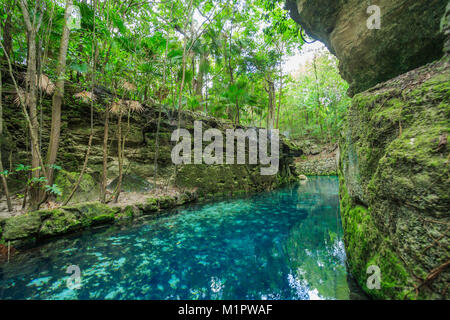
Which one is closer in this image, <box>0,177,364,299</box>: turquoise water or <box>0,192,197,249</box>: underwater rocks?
<box>0,177,364,299</box>: turquoise water

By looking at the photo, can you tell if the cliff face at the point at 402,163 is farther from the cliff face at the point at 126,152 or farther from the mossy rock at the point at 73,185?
the mossy rock at the point at 73,185

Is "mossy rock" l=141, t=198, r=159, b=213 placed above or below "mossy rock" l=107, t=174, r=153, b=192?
below

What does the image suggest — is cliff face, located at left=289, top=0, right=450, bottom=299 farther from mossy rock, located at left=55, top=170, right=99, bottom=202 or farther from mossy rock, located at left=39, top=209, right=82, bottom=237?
mossy rock, located at left=55, top=170, right=99, bottom=202

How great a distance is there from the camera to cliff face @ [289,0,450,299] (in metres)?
1.30

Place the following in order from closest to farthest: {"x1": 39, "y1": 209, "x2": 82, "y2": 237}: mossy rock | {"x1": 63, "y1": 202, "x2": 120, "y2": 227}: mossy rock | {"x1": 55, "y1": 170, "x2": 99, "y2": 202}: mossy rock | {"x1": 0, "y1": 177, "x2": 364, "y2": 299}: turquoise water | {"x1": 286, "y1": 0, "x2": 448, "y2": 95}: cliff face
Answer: {"x1": 0, "y1": 177, "x2": 364, "y2": 299}: turquoise water → {"x1": 286, "y1": 0, "x2": 448, "y2": 95}: cliff face → {"x1": 39, "y1": 209, "x2": 82, "y2": 237}: mossy rock → {"x1": 63, "y1": 202, "x2": 120, "y2": 227}: mossy rock → {"x1": 55, "y1": 170, "x2": 99, "y2": 202}: mossy rock

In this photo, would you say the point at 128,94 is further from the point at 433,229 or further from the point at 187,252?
the point at 433,229

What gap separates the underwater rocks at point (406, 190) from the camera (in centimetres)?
128

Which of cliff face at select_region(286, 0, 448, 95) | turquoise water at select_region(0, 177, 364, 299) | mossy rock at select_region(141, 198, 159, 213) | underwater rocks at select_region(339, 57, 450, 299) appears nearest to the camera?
underwater rocks at select_region(339, 57, 450, 299)

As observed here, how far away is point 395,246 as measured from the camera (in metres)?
1.58

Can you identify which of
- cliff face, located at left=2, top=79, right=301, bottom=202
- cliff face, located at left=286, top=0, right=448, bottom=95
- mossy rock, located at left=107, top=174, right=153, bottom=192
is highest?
cliff face, located at left=286, top=0, right=448, bottom=95

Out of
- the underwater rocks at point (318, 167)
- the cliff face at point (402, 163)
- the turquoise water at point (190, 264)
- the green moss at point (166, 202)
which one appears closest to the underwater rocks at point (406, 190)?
the cliff face at point (402, 163)

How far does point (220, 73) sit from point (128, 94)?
942cm

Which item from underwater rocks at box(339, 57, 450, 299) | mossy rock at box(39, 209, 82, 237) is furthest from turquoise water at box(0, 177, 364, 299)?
underwater rocks at box(339, 57, 450, 299)
